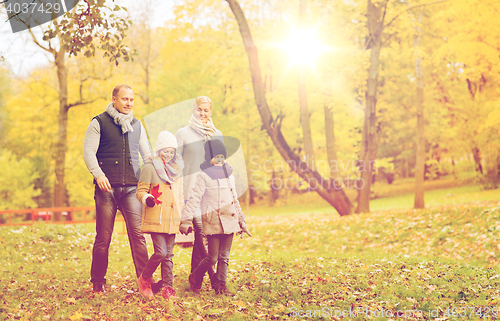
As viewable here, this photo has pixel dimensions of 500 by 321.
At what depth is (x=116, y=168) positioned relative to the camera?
4.74 metres

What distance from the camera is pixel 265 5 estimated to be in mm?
22234

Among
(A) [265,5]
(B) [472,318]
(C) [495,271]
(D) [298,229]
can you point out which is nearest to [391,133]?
(A) [265,5]

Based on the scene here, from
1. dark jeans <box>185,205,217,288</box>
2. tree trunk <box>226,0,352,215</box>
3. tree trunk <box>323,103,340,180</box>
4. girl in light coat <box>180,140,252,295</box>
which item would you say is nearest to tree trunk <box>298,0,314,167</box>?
tree trunk <box>226,0,352,215</box>

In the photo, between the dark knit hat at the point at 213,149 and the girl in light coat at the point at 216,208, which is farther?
the dark knit hat at the point at 213,149

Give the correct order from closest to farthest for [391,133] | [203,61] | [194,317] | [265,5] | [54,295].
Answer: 1. [194,317]
2. [54,295]
3. [265,5]
4. [203,61]
5. [391,133]

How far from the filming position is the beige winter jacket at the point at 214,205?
187 inches

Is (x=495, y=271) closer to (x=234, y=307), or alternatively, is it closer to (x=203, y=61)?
(x=234, y=307)

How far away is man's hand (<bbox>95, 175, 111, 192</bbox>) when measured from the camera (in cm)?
449

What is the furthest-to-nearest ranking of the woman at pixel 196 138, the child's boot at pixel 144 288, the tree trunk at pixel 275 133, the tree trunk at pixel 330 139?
1. the tree trunk at pixel 330 139
2. the tree trunk at pixel 275 133
3. the woman at pixel 196 138
4. the child's boot at pixel 144 288

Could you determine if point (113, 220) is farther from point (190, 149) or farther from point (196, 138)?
point (196, 138)

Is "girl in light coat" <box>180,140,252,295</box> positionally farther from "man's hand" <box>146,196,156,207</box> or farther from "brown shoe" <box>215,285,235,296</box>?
"man's hand" <box>146,196,156,207</box>

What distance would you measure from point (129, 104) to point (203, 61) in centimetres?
2228

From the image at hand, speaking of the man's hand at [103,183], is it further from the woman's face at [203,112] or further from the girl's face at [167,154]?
the woman's face at [203,112]

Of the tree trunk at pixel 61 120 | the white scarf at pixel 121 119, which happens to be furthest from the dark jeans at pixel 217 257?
the tree trunk at pixel 61 120
